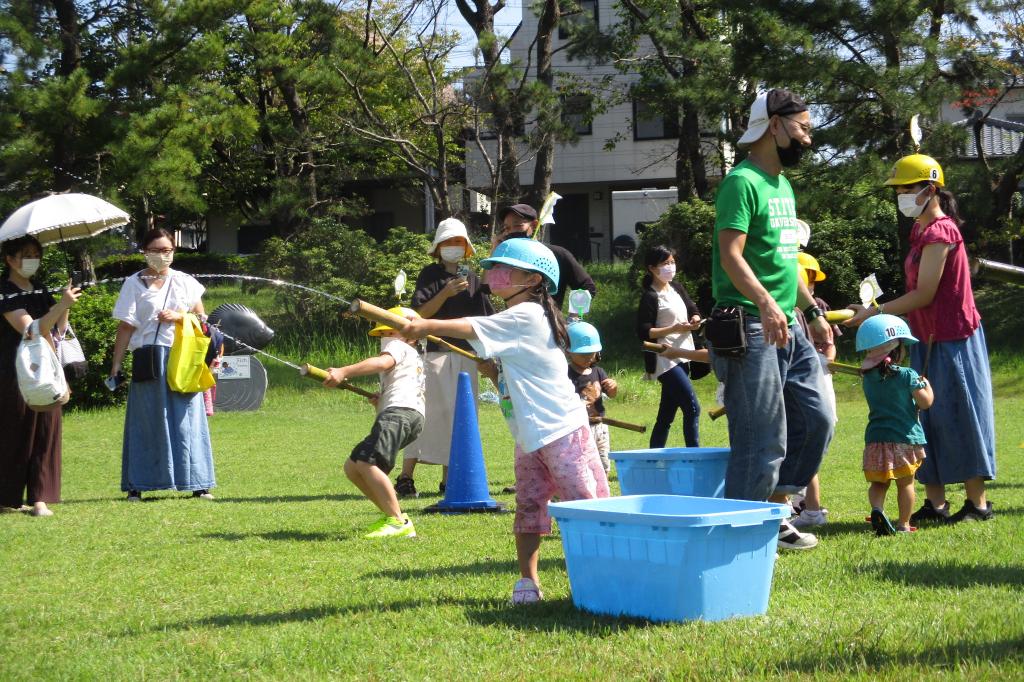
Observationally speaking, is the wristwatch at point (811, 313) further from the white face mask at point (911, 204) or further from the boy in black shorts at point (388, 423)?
the boy in black shorts at point (388, 423)

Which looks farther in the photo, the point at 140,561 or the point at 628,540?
the point at 140,561

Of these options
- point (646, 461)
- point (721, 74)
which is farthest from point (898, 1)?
point (646, 461)

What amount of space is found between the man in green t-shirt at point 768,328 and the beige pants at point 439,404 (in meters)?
3.58

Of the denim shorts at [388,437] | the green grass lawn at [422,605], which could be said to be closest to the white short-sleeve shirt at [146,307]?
the green grass lawn at [422,605]

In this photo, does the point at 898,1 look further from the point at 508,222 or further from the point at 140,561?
the point at 140,561

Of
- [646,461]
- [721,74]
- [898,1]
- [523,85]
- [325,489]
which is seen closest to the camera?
[646,461]

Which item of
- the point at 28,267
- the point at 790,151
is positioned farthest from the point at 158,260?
the point at 790,151

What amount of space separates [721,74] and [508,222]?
46.7 ft

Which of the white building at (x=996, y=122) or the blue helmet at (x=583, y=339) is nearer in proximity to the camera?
the blue helmet at (x=583, y=339)

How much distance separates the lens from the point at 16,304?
27.2 ft

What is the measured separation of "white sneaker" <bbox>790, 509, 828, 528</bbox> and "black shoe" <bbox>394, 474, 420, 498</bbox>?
3.18 m

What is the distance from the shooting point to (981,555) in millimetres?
5305

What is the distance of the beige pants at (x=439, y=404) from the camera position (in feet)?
29.5

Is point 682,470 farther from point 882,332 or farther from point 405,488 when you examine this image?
point 405,488
